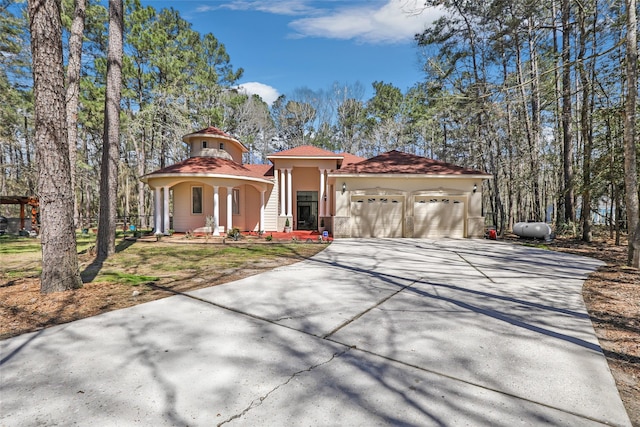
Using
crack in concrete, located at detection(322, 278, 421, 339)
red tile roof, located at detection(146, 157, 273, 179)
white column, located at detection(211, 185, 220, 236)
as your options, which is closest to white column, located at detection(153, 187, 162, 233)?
red tile roof, located at detection(146, 157, 273, 179)

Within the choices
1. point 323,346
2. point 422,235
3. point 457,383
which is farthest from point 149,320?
point 422,235

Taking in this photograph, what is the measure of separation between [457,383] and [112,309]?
430 cm

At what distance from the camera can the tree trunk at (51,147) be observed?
446 centimetres

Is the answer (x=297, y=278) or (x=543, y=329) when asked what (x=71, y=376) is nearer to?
(x=297, y=278)

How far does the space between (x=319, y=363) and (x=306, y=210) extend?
15944 millimetres

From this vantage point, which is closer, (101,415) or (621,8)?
(101,415)

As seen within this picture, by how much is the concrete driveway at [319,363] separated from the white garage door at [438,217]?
8930 mm

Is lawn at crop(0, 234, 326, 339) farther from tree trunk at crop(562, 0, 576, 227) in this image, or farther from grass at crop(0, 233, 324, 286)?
tree trunk at crop(562, 0, 576, 227)

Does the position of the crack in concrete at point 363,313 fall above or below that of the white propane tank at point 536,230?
below

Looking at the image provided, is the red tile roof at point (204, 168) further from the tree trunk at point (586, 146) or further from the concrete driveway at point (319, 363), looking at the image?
the tree trunk at point (586, 146)

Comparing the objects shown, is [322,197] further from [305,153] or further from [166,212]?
[166,212]

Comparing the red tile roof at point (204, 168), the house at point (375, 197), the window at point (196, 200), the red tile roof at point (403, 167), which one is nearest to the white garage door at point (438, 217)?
the house at point (375, 197)

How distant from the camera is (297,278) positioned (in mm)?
5953

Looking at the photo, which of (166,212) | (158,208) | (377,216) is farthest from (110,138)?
(377,216)
